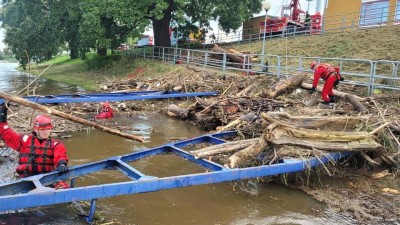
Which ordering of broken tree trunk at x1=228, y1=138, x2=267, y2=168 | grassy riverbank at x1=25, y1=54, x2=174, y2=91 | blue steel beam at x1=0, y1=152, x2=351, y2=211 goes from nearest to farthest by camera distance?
blue steel beam at x1=0, y1=152, x2=351, y2=211 < broken tree trunk at x1=228, y1=138, x2=267, y2=168 < grassy riverbank at x1=25, y1=54, x2=174, y2=91

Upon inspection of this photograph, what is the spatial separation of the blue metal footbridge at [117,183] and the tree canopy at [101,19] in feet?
59.0

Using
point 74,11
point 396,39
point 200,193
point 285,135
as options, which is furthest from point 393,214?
point 74,11

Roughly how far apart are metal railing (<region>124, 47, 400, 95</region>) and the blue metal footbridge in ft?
18.1

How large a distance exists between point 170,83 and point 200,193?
9.38 m

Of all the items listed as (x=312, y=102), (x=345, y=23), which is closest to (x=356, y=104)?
(x=312, y=102)

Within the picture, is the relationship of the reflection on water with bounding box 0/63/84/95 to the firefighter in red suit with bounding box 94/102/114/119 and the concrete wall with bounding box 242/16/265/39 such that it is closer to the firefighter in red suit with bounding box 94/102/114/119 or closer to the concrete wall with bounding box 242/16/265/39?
the firefighter in red suit with bounding box 94/102/114/119

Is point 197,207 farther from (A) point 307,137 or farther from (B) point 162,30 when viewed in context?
(B) point 162,30

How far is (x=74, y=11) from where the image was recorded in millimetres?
24250

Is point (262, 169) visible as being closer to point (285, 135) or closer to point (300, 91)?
point (285, 135)

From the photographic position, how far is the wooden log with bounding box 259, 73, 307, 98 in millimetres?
11234

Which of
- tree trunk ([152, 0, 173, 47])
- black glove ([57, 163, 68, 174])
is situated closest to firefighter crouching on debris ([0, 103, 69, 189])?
black glove ([57, 163, 68, 174])

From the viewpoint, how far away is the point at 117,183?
4.23 meters

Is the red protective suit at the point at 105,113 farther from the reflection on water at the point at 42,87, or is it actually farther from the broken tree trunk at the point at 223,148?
the broken tree trunk at the point at 223,148

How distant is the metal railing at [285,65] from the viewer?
10.8 m
